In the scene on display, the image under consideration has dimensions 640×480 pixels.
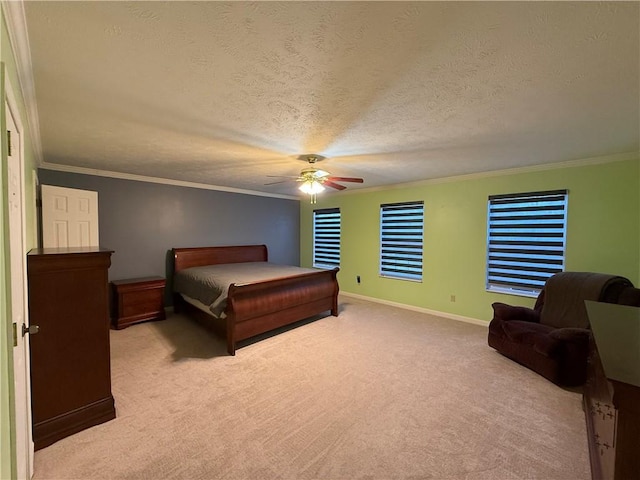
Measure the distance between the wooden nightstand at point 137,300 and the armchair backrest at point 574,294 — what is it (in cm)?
531

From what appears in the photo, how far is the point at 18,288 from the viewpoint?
4.48ft

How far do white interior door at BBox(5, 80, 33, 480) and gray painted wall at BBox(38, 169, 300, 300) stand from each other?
3.19 meters

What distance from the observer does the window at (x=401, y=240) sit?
501 centimetres

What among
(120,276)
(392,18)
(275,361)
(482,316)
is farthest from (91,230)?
(482,316)

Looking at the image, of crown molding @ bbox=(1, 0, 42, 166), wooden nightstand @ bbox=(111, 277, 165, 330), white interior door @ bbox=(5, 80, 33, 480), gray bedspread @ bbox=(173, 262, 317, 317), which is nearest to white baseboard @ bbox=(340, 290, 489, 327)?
gray bedspread @ bbox=(173, 262, 317, 317)

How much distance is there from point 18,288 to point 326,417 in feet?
6.78

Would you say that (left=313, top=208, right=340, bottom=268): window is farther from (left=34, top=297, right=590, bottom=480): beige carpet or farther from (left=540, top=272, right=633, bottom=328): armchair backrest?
(left=540, top=272, right=633, bottom=328): armchair backrest

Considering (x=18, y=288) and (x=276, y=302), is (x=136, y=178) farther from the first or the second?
(x=18, y=288)

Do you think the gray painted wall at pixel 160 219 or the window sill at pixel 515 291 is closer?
the window sill at pixel 515 291

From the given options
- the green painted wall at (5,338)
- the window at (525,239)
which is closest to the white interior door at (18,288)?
the green painted wall at (5,338)

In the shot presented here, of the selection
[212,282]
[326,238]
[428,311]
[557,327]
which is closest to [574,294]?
[557,327]

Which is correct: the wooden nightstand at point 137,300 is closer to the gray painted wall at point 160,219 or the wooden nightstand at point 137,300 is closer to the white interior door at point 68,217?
the gray painted wall at point 160,219

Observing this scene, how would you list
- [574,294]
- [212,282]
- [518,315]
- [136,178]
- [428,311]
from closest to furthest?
[574,294] → [518,315] → [212,282] → [136,178] → [428,311]

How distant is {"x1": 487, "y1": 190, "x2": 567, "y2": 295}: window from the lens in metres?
3.65
